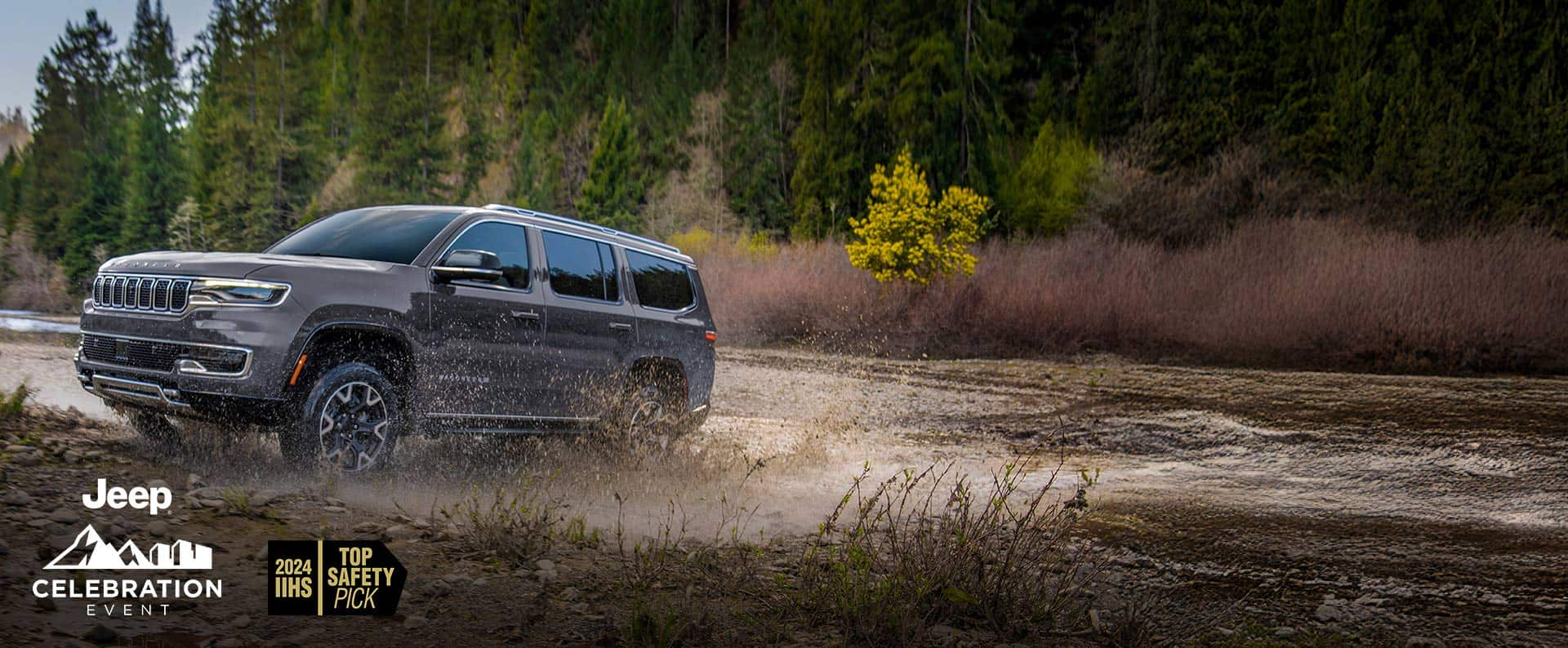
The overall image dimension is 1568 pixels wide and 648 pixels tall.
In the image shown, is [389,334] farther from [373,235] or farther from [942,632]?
[942,632]

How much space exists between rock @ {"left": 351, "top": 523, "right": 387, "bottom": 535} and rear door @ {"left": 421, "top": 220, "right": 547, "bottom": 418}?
143 centimetres

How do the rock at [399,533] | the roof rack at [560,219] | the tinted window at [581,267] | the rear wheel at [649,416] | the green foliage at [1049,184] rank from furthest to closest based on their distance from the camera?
the green foliage at [1049,184], the rear wheel at [649,416], the tinted window at [581,267], the roof rack at [560,219], the rock at [399,533]

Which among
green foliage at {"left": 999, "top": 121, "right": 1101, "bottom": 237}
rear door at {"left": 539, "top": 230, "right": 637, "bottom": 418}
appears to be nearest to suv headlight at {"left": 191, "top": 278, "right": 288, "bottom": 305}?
rear door at {"left": 539, "top": 230, "right": 637, "bottom": 418}

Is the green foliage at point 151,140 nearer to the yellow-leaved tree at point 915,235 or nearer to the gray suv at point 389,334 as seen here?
the yellow-leaved tree at point 915,235

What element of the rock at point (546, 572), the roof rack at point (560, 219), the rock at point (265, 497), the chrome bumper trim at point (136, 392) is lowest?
the rock at point (546, 572)

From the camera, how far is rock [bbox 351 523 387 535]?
215 inches

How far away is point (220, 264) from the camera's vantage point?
20.5 ft

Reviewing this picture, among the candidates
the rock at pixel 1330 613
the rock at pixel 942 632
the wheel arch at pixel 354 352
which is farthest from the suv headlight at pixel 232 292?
the rock at pixel 1330 613

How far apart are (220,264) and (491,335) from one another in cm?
171

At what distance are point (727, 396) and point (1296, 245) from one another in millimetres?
19062

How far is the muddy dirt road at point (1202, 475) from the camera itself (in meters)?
5.77

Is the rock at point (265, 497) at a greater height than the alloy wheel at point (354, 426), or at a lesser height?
lesser

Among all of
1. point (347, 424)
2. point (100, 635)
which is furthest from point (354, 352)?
point (100, 635)

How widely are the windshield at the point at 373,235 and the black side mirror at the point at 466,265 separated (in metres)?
0.20
